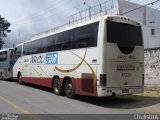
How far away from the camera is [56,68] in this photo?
17297 mm

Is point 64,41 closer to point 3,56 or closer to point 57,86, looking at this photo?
point 57,86

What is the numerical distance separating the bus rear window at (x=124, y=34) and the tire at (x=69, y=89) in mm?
3416

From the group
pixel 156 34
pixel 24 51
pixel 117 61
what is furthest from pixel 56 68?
pixel 156 34

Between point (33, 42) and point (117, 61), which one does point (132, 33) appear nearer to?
point (117, 61)

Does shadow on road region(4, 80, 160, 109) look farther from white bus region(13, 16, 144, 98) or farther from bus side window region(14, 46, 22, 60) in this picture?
bus side window region(14, 46, 22, 60)

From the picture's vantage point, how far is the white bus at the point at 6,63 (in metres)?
28.2

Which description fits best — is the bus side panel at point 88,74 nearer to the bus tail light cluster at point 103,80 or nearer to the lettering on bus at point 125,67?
the bus tail light cluster at point 103,80

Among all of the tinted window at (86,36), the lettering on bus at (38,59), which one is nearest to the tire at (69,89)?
the tinted window at (86,36)

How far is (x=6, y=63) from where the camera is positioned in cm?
2916

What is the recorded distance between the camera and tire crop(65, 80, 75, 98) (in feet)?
50.5

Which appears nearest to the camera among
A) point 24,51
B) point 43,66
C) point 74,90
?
point 74,90

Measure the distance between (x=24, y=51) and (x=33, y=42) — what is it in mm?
2358

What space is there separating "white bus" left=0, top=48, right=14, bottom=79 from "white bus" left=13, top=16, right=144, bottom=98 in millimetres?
12023

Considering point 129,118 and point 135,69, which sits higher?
point 135,69
